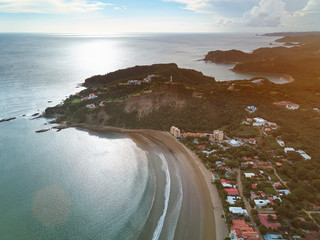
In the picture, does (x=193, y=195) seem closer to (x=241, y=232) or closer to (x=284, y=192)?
(x=241, y=232)

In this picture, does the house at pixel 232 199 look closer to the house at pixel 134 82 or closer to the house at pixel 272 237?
the house at pixel 272 237

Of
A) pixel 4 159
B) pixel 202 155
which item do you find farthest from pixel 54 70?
pixel 202 155

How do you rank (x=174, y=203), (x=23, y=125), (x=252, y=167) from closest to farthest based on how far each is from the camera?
1. (x=174, y=203)
2. (x=252, y=167)
3. (x=23, y=125)

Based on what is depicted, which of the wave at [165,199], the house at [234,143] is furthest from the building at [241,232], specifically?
the house at [234,143]

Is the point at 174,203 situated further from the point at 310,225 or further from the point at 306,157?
the point at 306,157

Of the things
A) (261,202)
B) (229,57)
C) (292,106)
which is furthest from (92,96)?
(229,57)

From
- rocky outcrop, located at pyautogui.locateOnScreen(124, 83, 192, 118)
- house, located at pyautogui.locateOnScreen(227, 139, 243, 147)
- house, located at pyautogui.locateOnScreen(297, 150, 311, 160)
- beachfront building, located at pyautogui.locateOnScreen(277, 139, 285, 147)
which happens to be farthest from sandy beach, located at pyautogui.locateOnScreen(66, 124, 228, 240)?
house, located at pyautogui.locateOnScreen(297, 150, 311, 160)

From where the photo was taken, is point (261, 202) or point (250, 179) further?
point (250, 179)
